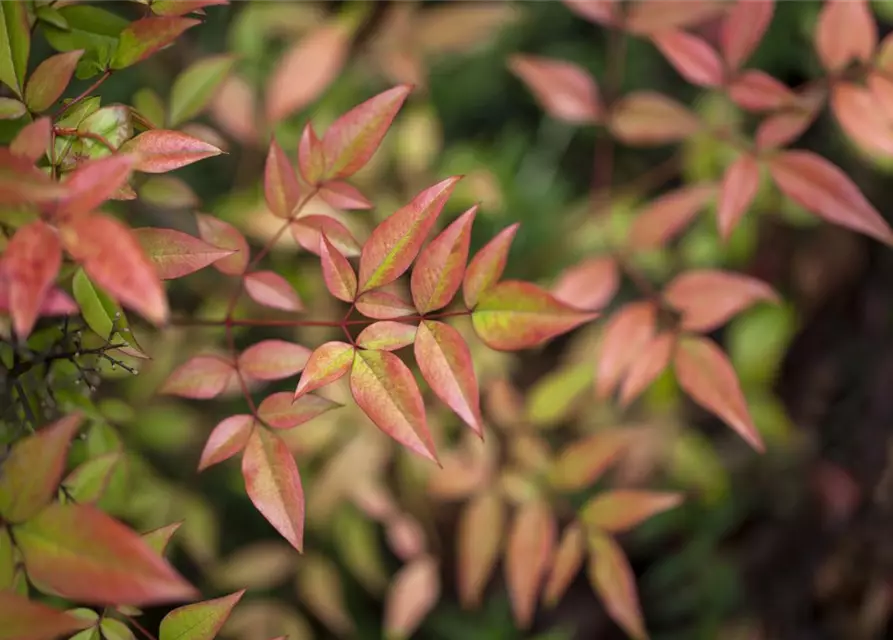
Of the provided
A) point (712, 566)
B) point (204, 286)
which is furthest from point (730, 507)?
point (204, 286)

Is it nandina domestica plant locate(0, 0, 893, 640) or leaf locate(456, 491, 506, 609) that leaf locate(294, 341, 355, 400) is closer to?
nandina domestica plant locate(0, 0, 893, 640)

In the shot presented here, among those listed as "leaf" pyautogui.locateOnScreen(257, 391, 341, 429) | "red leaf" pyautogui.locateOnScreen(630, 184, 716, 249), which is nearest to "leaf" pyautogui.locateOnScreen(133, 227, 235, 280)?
"leaf" pyautogui.locateOnScreen(257, 391, 341, 429)

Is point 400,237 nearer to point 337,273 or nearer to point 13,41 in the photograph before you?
point 337,273

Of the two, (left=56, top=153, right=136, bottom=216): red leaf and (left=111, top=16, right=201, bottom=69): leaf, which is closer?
(left=56, top=153, right=136, bottom=216): red leaf

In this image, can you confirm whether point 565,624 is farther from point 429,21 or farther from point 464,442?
point 429,21

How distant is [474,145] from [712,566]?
2.46 ft

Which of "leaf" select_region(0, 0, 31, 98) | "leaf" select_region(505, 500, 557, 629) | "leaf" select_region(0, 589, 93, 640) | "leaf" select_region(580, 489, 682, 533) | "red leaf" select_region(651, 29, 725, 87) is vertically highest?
"leaf" select_region(0, 0, 31, 98)

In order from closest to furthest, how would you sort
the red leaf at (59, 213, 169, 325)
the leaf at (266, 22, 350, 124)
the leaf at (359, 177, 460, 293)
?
the red leaf at (59, 213, 169, 325)
the leaf at (359, 177, 460, 293)
the leaf at (266, 22, 350, 124)

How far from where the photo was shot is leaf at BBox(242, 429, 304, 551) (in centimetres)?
50

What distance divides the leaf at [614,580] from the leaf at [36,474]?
21.3 inches

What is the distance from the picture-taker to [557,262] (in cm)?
117

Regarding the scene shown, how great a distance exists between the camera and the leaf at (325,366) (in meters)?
0.48

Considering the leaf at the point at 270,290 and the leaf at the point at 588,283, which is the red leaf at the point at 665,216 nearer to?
the leaf at the point at 588,283

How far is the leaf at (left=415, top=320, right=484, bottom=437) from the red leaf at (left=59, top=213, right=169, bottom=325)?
0.61 ft
